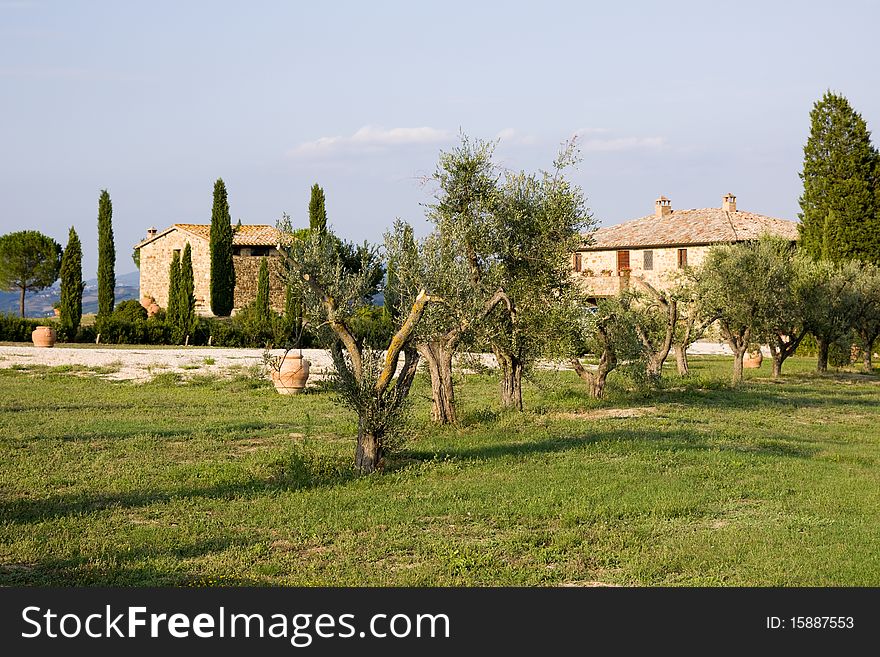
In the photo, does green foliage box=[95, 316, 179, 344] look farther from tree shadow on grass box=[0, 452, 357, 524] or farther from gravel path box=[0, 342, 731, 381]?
tree shadow on grass box=[0, 452, 357, 524]

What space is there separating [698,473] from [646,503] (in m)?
2.14

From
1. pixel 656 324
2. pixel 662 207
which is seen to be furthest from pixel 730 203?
pixel 656 324

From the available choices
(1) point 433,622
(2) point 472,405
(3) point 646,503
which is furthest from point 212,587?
(2) point 472,405

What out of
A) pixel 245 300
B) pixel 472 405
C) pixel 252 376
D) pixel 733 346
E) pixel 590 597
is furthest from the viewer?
pixel 245 300

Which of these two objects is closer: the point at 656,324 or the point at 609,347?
the point at 609,347

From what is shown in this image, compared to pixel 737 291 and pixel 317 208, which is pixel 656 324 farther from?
pixel 317 208

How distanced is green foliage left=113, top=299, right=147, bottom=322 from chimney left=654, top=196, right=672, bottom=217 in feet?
109

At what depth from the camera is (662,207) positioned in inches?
2381

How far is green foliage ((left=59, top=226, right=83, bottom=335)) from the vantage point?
1741 inches

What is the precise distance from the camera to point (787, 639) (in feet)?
18.6

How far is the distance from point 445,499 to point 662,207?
176 ft

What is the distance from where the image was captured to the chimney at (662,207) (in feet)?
198

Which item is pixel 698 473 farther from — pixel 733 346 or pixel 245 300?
pixel 245 300

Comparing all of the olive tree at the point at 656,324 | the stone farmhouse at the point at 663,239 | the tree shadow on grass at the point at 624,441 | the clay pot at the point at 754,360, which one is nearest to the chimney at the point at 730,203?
the stone farmhouse at the point at 663,239
